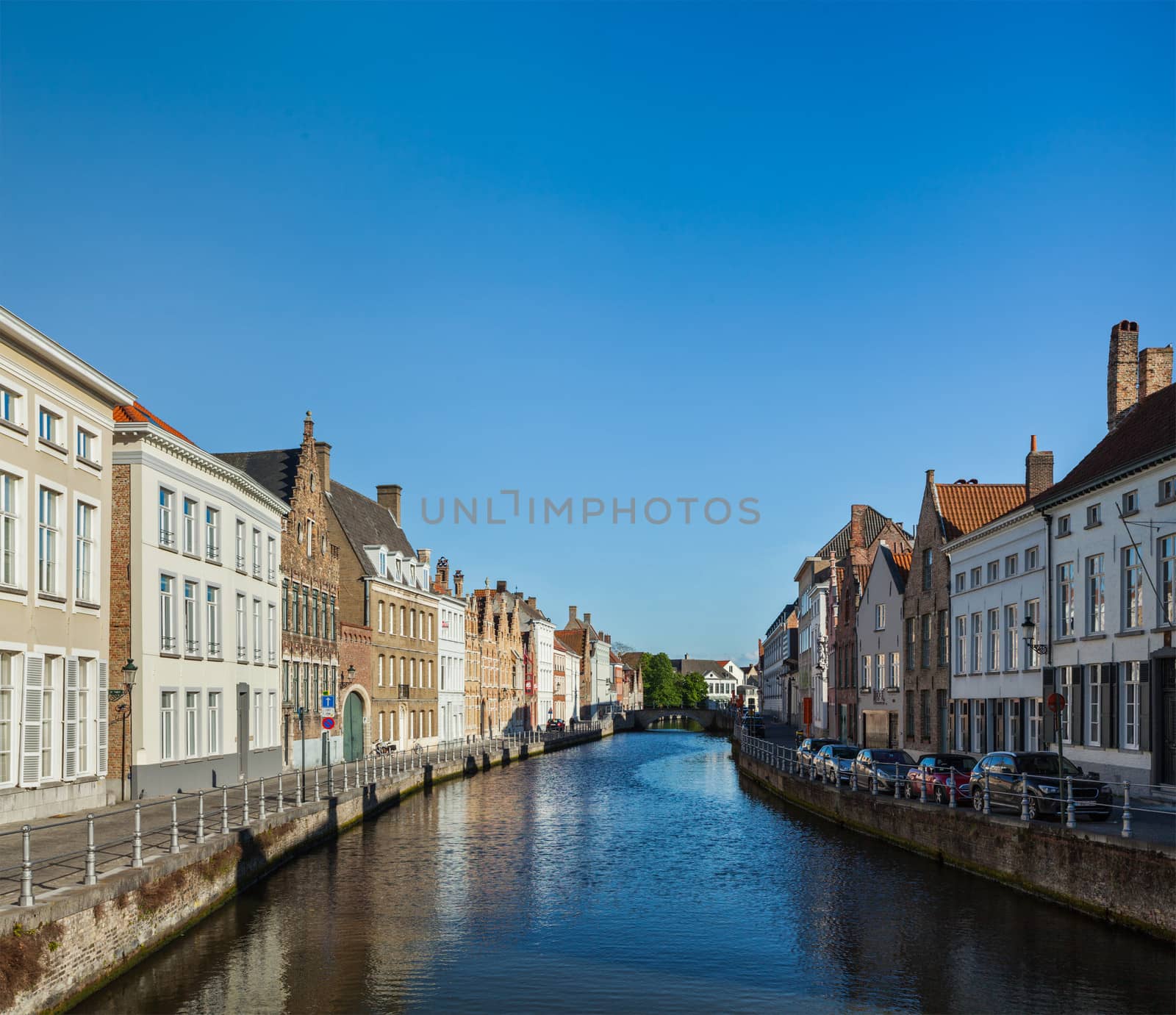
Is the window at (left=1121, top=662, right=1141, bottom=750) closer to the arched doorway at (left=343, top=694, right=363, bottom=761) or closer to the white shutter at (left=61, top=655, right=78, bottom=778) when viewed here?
the white shutter at (left=61, top=655, right=78, bottom=778)

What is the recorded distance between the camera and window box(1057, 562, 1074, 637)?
35.2m

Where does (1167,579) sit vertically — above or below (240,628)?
above

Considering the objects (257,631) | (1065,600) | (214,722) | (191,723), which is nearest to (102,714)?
(191,723)

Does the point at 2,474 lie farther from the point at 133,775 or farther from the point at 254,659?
the point at 254,659

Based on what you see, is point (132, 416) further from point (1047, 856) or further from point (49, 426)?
point (1047, 856)

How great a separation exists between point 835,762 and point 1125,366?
16209mm

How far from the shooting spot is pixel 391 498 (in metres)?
76.4

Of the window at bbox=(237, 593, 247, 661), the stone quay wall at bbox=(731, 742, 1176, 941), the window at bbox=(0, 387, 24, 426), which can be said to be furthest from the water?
the window at bbox=(0, 387, 24, 426)

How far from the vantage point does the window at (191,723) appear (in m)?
35.0

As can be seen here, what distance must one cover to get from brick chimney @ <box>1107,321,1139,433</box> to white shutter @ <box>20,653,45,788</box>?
106ft

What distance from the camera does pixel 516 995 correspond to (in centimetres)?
1719

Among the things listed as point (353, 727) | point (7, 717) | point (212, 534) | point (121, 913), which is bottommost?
point (353, 727)

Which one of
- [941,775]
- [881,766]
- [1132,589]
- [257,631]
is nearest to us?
[941,775]

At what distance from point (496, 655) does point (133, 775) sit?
209 feet
